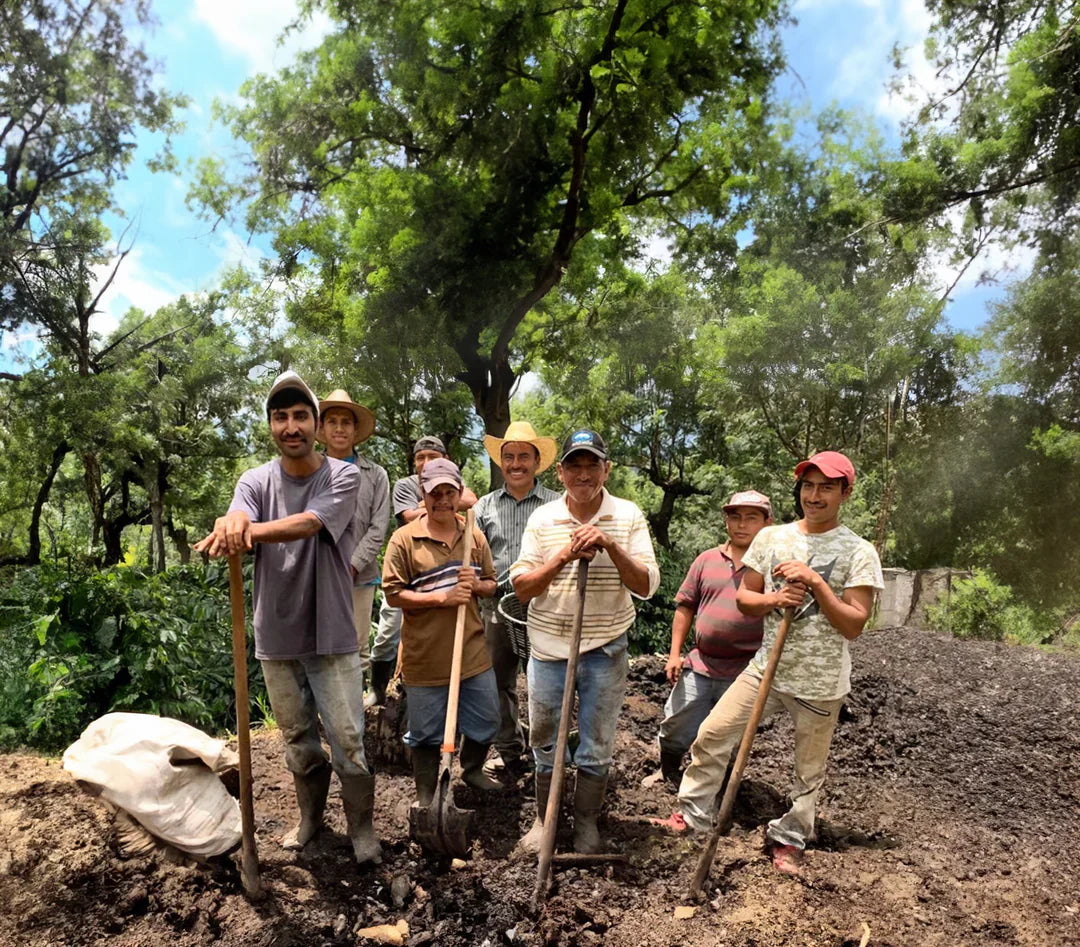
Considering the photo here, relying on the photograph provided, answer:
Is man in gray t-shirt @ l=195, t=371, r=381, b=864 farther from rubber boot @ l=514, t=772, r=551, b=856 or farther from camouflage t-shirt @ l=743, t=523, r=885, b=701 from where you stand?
camouflage t-shirt @ l=743, t=523, r=885, b=701

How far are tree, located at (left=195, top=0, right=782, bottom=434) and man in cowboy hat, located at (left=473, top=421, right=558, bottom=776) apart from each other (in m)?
9.42

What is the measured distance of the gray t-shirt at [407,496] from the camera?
4.60 meters

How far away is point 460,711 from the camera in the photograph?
3.63m

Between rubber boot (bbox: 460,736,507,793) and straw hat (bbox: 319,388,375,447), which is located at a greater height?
straw hat (bbox: 319,388,375,447)

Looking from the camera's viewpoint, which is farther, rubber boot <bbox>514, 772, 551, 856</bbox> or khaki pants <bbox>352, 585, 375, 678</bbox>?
khaki pants <bbox>352, 585, 375, 678</bbox>

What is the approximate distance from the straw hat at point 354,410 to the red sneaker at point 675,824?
2537 mm

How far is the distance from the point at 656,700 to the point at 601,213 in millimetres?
9752

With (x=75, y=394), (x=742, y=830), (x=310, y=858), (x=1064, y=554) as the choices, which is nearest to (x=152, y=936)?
(x=310, y=858)

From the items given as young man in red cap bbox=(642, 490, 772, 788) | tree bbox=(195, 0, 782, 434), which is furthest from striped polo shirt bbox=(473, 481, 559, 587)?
tree bbox=(195, 0, 782, 434)

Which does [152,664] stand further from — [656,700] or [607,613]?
[656,700]

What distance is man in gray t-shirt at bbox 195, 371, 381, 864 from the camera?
296 cm

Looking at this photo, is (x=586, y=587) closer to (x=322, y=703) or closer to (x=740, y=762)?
(x=740, y=762)

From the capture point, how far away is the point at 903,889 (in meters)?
3.15

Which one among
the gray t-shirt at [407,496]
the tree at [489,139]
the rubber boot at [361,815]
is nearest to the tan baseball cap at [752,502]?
the gray t-shirt at [407,496]
